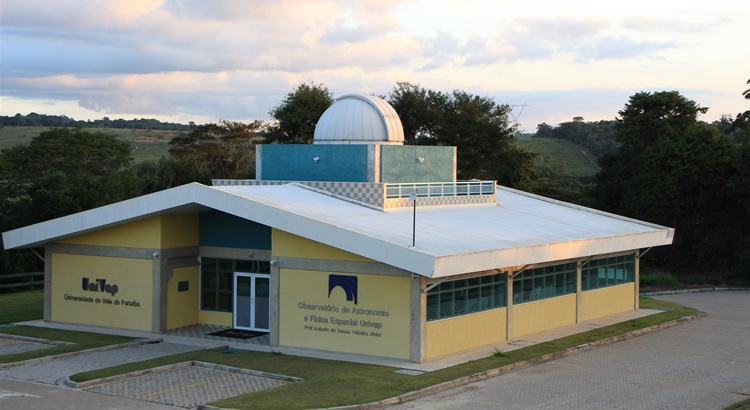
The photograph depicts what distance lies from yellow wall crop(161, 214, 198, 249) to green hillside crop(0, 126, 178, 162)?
69.3 metres

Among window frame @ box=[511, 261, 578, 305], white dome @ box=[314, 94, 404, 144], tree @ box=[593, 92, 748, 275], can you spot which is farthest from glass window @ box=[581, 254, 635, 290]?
tree @ box=[593, 92, 748, 275]

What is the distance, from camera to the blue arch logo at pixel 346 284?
25.6m

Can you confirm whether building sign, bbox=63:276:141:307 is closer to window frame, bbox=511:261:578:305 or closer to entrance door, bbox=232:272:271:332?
entrance door, bbox=232:272:271:332

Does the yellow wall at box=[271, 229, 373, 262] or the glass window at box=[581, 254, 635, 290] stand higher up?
the yellow wall at box=[271, 229, 373, 262]

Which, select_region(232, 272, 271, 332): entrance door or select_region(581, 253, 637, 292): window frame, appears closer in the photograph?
select_region(232, 272, 271, 332): entrance door

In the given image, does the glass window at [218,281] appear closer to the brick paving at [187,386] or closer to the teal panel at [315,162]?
the teal panel at [315,162]

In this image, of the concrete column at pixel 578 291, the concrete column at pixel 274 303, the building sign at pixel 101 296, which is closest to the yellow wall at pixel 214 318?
the building sign at pixel 101 296

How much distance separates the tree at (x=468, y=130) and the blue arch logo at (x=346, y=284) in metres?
43.5

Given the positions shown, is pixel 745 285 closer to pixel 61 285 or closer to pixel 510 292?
pixel 510 292

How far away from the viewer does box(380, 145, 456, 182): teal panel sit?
33.1 metres

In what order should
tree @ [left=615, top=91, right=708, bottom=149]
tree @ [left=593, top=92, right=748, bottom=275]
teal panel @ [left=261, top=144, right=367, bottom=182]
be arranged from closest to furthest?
teal panel @ [left=261, top=144, right=367, bottom=182], tree @ [left=593, top=92, right=748, bottom=275], tree @ [left=615, top=91, right=708, bottom=149]

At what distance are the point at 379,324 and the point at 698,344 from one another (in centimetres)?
1072

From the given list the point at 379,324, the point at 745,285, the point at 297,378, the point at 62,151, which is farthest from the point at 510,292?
the point at 62,151

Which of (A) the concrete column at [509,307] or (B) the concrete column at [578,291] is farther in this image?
(B) the concrete column at [578,291]
